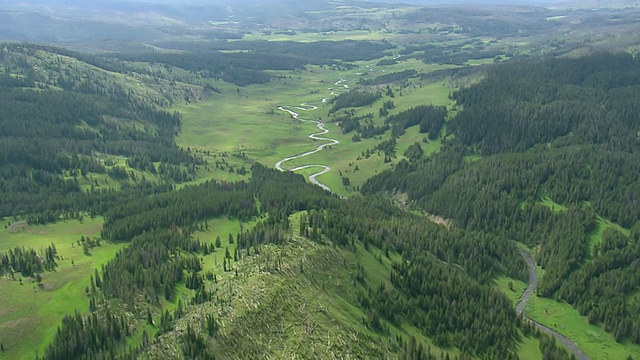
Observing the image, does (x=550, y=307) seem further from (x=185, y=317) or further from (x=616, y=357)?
(x=185, y=317)

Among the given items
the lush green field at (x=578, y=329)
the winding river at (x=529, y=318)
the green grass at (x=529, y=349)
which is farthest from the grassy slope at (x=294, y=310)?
the lush green field at (x=578, y=329)

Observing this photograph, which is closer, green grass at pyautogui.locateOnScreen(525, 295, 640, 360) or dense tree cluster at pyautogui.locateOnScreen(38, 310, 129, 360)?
dense tree cluster at pyautogui.locateOnScreen(38, 310, 129, 360)

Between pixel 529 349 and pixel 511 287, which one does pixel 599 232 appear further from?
pixel 529 349

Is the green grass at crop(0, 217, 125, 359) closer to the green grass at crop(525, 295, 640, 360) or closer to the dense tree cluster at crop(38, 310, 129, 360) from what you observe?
the dense tree cluster at crop(38, 310, 129, 360)

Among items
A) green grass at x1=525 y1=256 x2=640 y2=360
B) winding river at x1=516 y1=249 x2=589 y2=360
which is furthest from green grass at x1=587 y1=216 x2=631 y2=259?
green grass at x1=525 y1=256 x2=640 y2=360

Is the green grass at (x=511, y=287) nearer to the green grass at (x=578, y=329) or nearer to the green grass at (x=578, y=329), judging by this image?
the green grass at (x=578, y=329)

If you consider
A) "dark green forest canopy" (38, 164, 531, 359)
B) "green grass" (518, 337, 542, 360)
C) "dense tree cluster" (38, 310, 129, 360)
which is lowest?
"green grass" (518, 337, 542, 360)

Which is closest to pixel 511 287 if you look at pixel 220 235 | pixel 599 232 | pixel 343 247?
pixel 599 232
